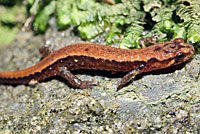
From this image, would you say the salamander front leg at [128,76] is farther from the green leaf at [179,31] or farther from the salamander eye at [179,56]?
the green leaf at [179,31]

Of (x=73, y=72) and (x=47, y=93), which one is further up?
(x=73, y=72)

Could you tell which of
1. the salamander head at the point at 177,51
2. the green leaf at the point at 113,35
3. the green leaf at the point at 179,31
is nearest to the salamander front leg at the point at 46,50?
the green leaf at the point at 113,35

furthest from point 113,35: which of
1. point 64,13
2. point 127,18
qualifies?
point 64,13

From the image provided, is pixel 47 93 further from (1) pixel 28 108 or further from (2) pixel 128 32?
(2) pixel 128 32

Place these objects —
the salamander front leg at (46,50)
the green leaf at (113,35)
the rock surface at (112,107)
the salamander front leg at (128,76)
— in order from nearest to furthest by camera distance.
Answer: the rock surface at (112,107), the salamander front leg at (128,76), the green leaf at (113,35), the salamander front leg at (46,50)

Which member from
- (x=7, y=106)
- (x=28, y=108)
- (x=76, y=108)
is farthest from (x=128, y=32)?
(x=7, y=106)

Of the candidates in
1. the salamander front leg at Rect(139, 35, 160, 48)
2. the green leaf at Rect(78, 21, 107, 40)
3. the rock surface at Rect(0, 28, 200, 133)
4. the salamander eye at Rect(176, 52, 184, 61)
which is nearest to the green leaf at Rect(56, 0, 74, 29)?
the green leaf at Rect(78, 21, 107, 40)
